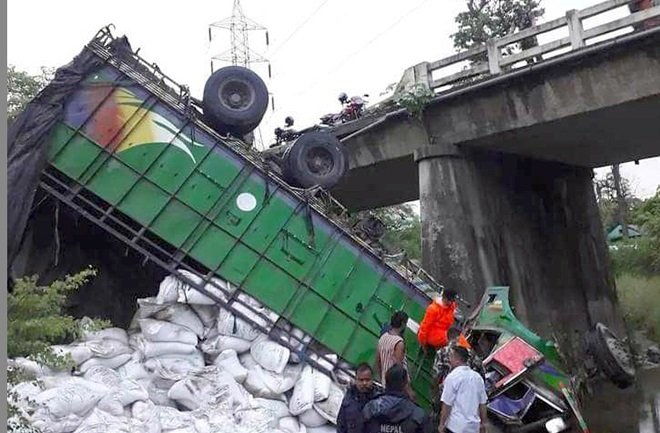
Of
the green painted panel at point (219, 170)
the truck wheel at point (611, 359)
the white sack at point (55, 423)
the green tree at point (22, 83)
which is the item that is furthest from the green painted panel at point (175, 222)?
the green tree at point (22, 83)

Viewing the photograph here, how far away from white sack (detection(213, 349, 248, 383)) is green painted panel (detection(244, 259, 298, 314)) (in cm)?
73

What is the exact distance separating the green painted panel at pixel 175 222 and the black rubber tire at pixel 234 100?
1.26 meters

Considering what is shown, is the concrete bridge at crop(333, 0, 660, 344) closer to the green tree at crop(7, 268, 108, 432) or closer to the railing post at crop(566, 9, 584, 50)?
the railing post at crop(566, 9, 584, 50)

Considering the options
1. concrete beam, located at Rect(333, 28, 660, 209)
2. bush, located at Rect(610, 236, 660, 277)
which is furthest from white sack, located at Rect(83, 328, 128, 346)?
bush, located at Rect(610, 236, 660, 277)

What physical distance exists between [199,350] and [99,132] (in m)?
2.36

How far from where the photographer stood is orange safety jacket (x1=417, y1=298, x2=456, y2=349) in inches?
272

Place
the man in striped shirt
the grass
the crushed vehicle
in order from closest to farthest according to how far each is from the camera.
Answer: the man in striped shirt
the crushed vehicle
the grass

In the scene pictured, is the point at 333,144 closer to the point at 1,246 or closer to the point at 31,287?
the point at 31,287

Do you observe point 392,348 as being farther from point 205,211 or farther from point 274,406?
point 205,211

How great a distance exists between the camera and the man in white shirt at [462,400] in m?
4.72

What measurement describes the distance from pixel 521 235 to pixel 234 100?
5.55m

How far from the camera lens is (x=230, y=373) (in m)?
6.30

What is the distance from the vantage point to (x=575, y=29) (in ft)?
29.7

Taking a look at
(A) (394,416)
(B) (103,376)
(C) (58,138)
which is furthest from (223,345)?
(A) (394,416)
